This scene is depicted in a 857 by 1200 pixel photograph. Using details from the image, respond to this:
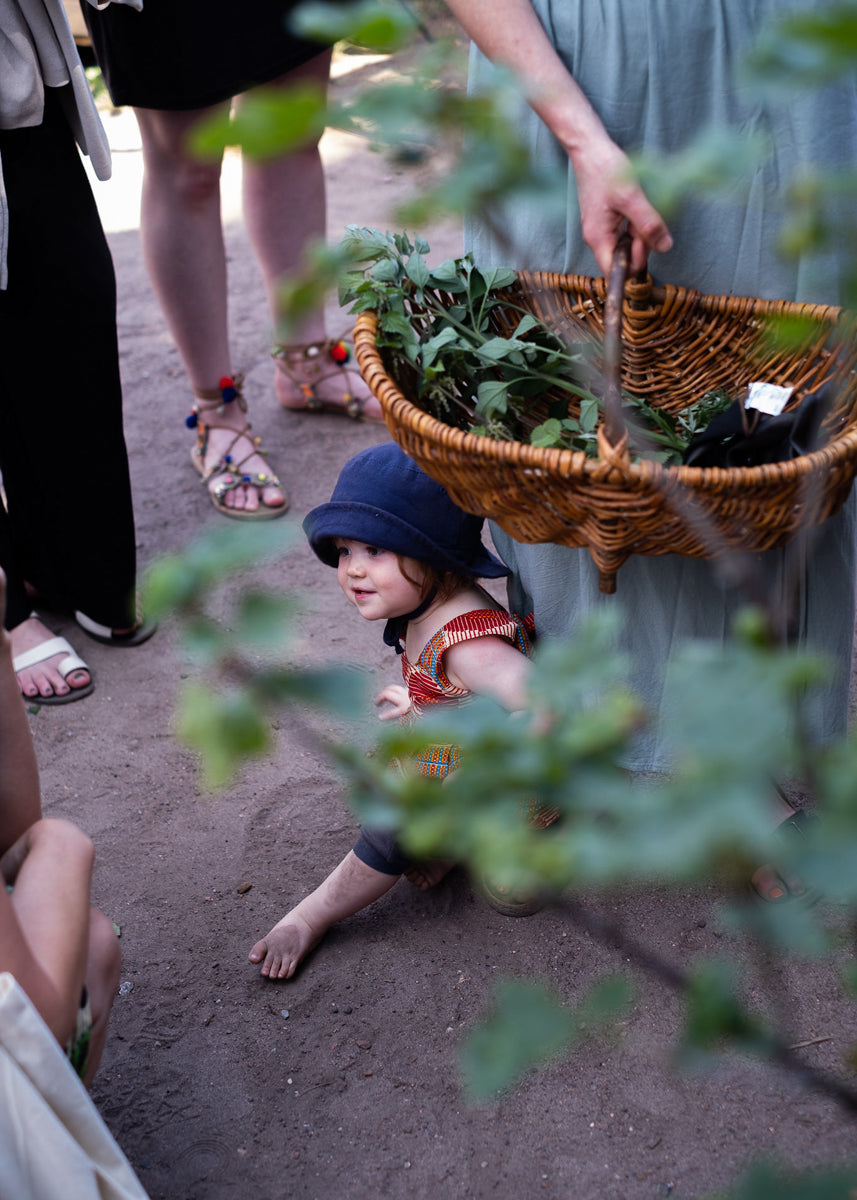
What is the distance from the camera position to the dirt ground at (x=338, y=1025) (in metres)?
1.52

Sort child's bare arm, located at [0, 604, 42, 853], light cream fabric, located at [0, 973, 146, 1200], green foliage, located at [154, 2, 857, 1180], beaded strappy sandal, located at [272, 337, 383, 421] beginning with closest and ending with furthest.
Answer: green foliage, located at [154, 2, 857, 1180] < light cream fabric, located at [0, 973, 146, 1200] < child's bare arm, located at [0, 604, 42, 853] < beaded strappy sandal, located at [272, 337, 383, 421]

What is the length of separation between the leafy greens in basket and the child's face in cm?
25

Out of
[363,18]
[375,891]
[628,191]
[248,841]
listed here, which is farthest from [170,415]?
[363,18]

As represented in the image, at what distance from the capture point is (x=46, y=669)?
2.50 metres

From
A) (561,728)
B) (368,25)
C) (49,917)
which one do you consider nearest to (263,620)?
(561,728)

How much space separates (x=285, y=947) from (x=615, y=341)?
1098mm

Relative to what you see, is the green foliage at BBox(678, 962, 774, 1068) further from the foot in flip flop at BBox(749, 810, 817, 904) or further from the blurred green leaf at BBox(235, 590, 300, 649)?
the foot in flip flop at BBox(749, 810, 817, 904)

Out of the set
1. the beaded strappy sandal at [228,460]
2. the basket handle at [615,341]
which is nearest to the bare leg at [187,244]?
the beaded strappy sandal at [228,460]

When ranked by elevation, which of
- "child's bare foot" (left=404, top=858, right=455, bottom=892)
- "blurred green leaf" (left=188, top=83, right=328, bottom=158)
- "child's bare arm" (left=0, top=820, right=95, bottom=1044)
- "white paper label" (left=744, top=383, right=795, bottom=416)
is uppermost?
"blurred green leaf" (left=188, top=83, right=328, bottom=158)

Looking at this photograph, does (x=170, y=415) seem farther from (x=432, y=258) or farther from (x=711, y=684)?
(x=711, y=684)

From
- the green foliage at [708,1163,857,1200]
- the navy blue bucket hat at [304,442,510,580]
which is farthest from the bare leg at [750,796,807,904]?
the green foliage at [708,1163,857,1200]

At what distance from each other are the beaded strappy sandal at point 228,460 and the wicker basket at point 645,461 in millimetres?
1316

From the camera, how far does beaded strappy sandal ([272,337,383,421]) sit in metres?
3.35

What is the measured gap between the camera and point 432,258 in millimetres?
3977
